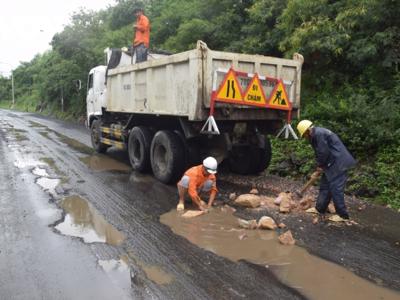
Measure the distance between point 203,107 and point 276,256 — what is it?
297 cm

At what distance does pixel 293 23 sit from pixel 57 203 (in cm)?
755

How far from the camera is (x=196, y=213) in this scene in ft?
18.9

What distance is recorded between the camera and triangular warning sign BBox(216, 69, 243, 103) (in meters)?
6.62

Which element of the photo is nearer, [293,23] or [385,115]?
[385,115]

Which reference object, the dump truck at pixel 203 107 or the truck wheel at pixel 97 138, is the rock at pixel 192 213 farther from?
the truck wheel at pixel 97 138

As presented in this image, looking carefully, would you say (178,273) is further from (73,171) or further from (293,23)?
(293,23)

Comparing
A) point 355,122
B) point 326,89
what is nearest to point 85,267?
point 355,122

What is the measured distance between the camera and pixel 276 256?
439cm

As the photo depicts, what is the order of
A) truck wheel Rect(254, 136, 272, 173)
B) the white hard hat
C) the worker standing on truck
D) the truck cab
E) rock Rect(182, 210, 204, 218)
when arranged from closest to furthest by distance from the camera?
the worker standing on truck < rock Rect(182, 210, 204, 218) < the white hard hat < truck wheel Rect(254, 136, 272, 173) < the truck cab

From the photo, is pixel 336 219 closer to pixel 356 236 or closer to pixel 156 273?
pixel 356 236

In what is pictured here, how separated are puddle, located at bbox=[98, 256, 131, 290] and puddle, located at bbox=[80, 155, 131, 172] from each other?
16.8 feet

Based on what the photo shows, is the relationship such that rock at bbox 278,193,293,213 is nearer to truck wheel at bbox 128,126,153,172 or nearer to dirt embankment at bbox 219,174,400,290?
dirt embankment at bbox 219,174,400,290

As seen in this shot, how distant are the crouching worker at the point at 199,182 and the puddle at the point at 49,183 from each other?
2.27 m

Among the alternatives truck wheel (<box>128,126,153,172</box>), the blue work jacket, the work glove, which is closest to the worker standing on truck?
the blue work jacket
